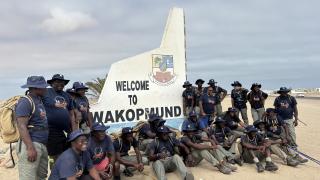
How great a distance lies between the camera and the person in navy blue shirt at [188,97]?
11.7 meters

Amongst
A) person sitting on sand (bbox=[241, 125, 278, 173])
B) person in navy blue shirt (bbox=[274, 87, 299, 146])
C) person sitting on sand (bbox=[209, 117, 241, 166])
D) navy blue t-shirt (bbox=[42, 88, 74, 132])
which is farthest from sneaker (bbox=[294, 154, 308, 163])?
navy blue t-shirt (bbox=[42, 88, 74, 132])

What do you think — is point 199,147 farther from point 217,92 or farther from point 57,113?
point 57,113

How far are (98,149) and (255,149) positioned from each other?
424 centimetres

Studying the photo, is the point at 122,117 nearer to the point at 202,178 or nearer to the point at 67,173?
the point at 202,178

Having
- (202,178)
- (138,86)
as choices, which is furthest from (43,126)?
(138,86)

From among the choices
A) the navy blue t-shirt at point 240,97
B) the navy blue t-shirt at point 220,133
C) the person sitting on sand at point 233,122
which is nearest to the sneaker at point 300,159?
the person sitting on sand at point 233,122

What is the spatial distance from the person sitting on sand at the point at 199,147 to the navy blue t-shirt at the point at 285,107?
2.89 m

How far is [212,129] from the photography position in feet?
34.8

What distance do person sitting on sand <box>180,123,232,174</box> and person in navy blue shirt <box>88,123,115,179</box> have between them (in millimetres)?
2337

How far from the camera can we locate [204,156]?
31.7 ft

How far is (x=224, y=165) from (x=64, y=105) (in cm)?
440

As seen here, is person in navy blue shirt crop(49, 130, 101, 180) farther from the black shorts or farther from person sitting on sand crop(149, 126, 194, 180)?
person sitting on sand crop(149, 126, 194, 180)

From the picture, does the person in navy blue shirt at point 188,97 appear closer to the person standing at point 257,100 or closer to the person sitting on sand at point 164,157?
the person standing at point 257,100

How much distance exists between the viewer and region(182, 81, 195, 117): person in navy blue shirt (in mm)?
11664
